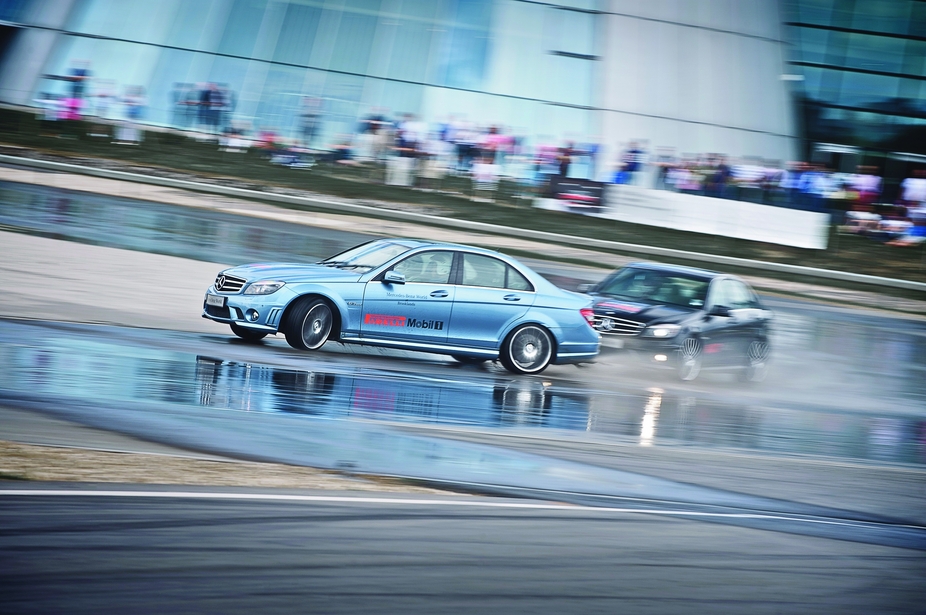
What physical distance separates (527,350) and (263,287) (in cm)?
329

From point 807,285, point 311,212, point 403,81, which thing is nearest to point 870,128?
point 807,285

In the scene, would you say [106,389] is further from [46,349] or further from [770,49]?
[770,49]

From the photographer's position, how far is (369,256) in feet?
42.7

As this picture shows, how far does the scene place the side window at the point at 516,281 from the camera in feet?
43.8

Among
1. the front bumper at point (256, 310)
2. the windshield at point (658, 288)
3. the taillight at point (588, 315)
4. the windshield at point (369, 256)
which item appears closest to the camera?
the front bumper at point (256, 310)

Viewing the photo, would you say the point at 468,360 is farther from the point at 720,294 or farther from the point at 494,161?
the point at 494,161

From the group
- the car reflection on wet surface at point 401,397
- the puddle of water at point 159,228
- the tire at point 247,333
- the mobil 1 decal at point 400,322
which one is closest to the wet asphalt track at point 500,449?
the car reflection on wet surface at point 401,397

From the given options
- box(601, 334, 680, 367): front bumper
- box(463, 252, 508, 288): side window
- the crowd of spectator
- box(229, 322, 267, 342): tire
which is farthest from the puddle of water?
box(601, 334, 680, 367): front bumper

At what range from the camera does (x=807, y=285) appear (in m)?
28.6

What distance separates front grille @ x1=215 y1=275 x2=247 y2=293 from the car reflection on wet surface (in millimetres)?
610

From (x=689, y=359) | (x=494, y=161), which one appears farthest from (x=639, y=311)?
(x=494, y=161)

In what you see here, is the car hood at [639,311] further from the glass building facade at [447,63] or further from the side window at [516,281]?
the glass building facade at [447,63]

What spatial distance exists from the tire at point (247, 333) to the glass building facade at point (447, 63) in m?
17.6

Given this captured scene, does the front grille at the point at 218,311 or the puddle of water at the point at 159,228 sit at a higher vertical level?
the puddle of water at the point at 159,228
